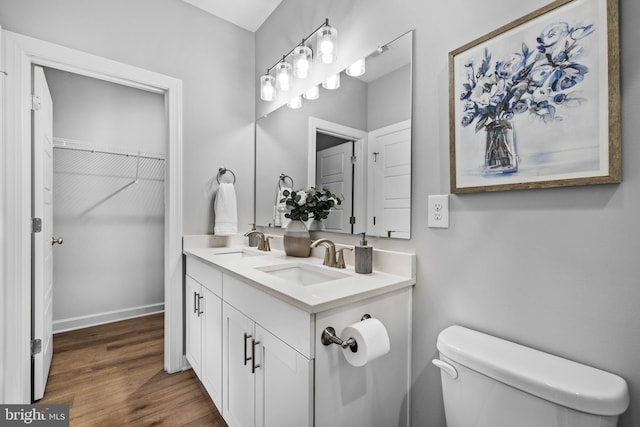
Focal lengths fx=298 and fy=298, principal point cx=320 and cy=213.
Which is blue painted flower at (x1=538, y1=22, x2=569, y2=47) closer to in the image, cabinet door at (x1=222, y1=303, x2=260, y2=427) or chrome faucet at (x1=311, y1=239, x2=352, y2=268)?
chrome faucet at (x1=311, y1=239, x2=352, y2=268)

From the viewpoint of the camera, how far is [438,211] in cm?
112

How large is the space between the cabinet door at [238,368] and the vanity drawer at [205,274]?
0.13m

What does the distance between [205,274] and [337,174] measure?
3.03ft

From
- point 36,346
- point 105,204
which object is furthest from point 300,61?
point 105,204

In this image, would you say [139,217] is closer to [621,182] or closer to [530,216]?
[530,216]

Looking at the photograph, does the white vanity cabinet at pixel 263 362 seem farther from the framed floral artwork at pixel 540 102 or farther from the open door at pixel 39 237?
the open door at pixel 39 237

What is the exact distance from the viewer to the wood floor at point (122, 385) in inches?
60.9

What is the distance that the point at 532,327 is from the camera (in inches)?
35.3

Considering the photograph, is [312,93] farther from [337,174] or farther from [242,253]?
[242,253]

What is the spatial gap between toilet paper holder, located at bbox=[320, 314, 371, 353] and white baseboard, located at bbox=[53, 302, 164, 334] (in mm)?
2821

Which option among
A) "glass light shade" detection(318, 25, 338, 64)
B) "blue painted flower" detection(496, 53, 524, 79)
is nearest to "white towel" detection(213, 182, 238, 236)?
"glass light shade" detection(318, 25, 338, 64)

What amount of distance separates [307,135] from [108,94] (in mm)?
2253

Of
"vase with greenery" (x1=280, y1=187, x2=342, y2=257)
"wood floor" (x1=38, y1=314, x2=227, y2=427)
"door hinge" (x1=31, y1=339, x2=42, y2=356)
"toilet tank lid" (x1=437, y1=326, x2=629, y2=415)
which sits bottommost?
"wood floor" (x1=38, y1=314, x2=227, y2=427)

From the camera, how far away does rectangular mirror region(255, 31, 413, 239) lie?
49.7 inches
